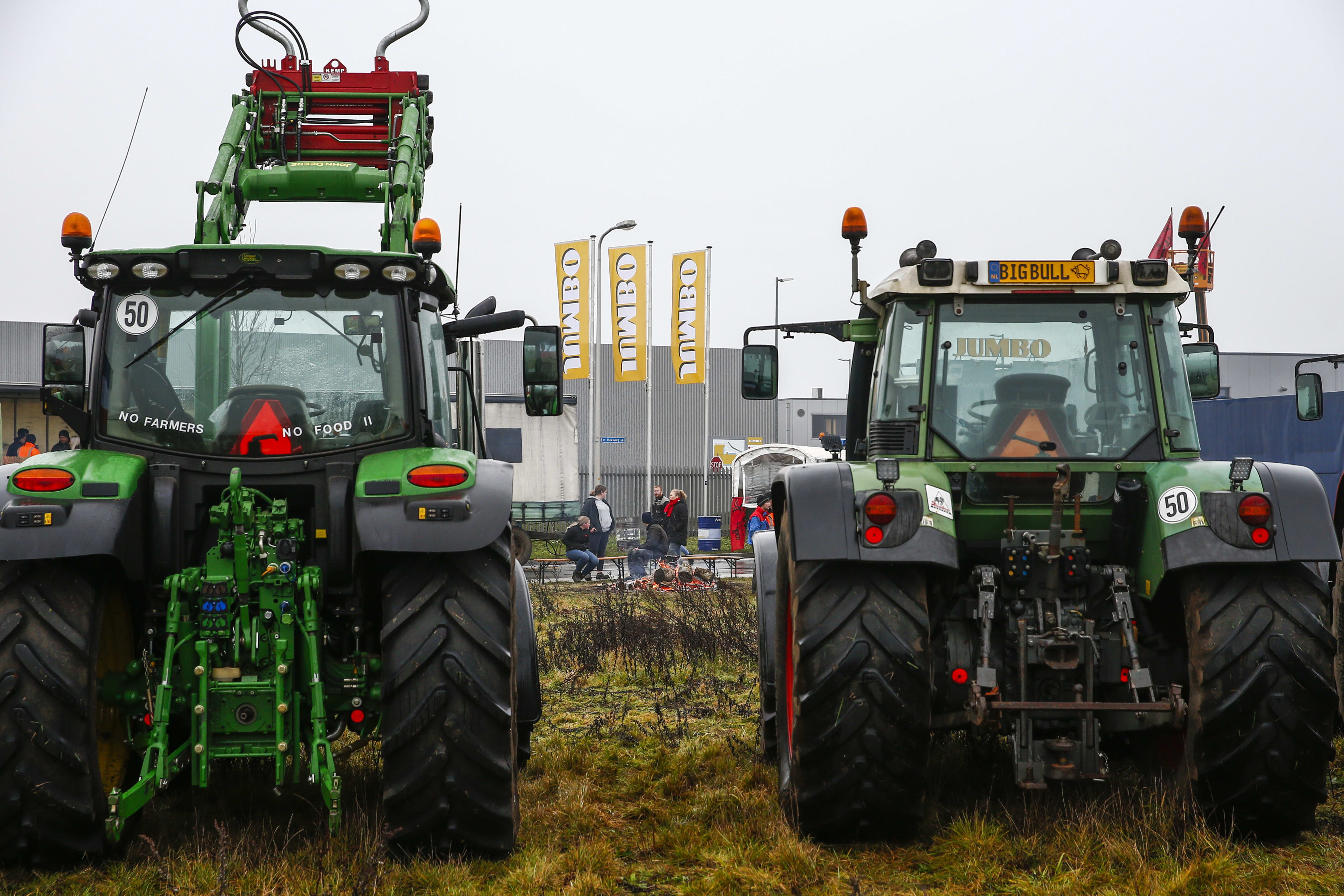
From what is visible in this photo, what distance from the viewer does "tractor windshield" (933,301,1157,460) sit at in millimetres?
5625

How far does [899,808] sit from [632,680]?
192 inches

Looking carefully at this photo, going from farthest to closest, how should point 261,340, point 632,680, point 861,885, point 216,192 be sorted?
point 632,680
point 216,192
point 261,340
point 861,885

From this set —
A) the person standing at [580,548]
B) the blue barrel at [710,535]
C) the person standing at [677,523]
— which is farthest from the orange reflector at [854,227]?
the blue barrel at [710,535]

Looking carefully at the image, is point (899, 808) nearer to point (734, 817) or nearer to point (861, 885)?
point (861, 885)

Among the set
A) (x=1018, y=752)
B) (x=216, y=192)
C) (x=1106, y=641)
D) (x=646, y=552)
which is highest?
(x=216, y=192)

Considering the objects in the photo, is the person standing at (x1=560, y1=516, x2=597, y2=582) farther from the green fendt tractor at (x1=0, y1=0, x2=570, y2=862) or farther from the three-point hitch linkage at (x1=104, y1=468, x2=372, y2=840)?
the three-point hitch linkage at (x1=104, y1=468, x2=372, y2=840)

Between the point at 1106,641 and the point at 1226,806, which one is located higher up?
the point at 1106,641

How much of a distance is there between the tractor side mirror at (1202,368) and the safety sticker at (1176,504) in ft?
4.83

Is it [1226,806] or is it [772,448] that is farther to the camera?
[772,448]

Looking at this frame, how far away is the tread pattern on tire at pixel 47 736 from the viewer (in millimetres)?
4496

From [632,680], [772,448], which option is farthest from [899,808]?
[772,448]

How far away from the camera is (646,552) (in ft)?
68.1

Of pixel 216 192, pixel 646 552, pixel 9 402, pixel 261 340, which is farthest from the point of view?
pixel 9 402

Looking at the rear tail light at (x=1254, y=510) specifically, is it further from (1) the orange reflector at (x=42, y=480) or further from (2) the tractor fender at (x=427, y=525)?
(1) the orange reflector at (x=42, y=480)
